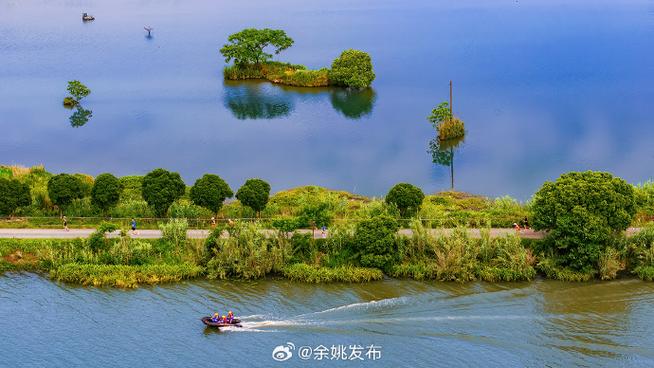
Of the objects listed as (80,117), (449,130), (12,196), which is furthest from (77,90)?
(449,130)

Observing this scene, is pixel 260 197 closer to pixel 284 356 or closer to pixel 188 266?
pixel 188 266

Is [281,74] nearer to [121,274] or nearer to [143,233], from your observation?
[143,233]

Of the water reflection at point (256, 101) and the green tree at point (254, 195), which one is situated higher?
the water reflection at point (256, 101)

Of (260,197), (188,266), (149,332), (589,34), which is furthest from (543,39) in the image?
(149,332)

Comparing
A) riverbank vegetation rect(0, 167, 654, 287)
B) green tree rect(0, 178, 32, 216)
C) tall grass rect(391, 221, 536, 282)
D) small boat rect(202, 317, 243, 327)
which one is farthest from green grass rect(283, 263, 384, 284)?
green tree rect(0, 178, 32, 216)

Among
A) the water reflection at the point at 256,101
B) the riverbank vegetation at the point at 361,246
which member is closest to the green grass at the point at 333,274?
the riverbank vegetation at the point at 361,246

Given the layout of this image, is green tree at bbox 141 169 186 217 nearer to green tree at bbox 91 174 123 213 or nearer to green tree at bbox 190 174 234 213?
green tree at bbox 190 174 234 213

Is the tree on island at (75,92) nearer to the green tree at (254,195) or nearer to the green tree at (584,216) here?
the green tree at (254,195)
